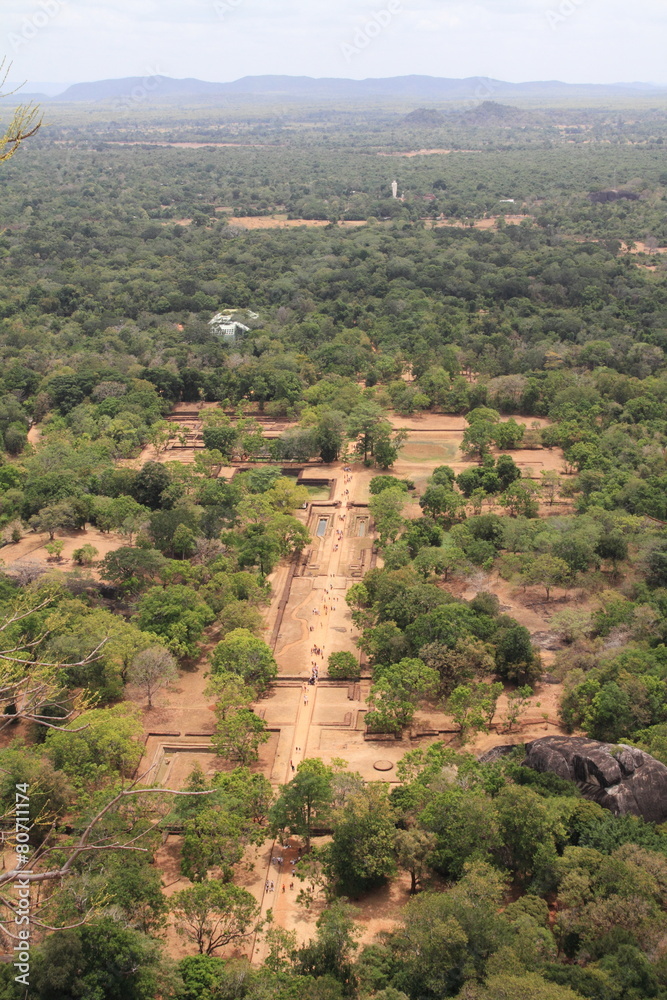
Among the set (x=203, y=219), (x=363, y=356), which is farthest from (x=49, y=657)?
(x=203, y=219)

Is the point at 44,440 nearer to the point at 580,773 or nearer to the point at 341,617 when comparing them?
the point at 341,617

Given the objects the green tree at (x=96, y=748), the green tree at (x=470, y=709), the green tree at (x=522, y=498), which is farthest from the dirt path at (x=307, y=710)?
the green tree at (x=522, y=498)

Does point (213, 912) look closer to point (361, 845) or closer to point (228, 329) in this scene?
point (361, 845)

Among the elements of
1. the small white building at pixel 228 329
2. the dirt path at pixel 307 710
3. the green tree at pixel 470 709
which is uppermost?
the small white building at pixel 228 329

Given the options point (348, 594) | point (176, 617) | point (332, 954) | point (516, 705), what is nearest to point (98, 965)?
point (332, 954)

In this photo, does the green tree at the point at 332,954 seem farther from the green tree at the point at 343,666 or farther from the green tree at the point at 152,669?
the green tree at the point at 343,666

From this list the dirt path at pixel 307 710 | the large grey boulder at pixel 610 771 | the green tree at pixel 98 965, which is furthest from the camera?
the dirt path at pixel 307 710

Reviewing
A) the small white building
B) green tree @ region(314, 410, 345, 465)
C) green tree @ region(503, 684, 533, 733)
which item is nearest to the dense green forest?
green tree @ region(314, 410, 345, 465)
